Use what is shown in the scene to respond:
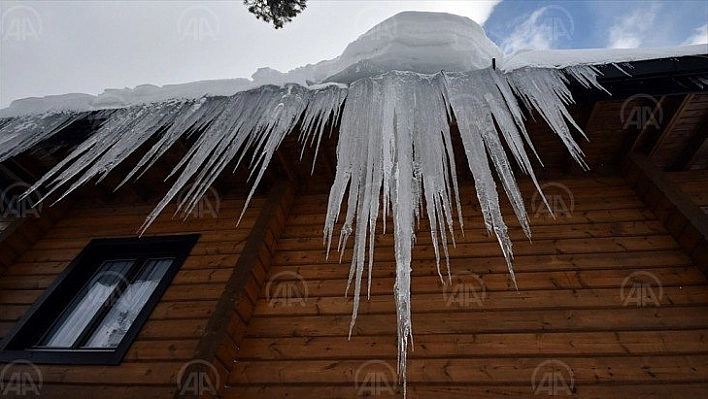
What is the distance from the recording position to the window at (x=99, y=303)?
2.48m

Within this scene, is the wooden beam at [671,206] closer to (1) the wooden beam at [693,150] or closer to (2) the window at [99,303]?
(1) the wooden beam at [693,150]

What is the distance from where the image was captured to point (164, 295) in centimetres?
268

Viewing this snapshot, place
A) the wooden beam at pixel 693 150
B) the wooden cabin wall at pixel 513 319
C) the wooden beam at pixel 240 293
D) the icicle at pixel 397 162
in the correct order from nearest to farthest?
the icicle at pixel 397 162
the wooden cabin wall at pixel 513 319
the wooden beam at pixel 240 293
the wooden beam at pixel 693 150

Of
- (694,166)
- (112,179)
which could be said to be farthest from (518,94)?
(112,179)

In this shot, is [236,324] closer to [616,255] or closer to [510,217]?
[510,217]

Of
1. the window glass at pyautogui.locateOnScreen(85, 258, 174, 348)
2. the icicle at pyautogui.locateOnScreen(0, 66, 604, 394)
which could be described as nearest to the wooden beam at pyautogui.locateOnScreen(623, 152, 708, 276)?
the icicle at pyautogui.locateOnScreen(0, 66, 604, 394)

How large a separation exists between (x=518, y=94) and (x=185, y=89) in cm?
227

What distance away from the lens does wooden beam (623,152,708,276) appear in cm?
227

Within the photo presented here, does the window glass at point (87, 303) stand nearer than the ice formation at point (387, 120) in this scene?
No

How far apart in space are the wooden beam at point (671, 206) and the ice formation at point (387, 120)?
69 cm

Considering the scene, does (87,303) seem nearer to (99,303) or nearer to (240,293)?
(99,303)

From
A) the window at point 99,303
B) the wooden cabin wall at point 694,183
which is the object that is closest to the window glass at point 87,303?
the window at point 99,303

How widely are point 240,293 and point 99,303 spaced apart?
1216 millimetres

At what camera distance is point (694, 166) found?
2.89 meters
